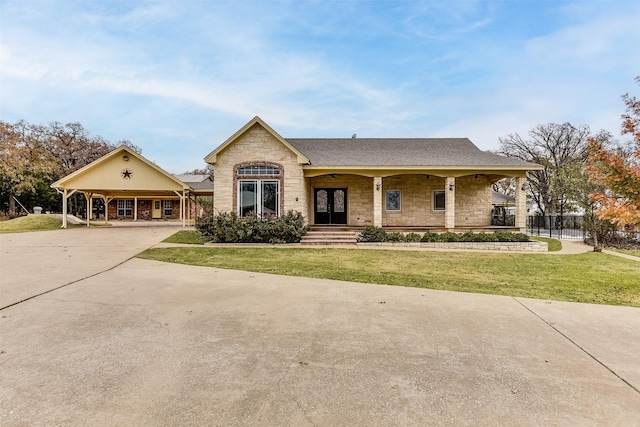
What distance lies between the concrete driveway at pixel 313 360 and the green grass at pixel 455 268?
126 cm

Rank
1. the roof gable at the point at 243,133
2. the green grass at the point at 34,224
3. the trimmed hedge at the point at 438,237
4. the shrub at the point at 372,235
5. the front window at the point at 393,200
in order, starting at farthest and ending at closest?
1. the green grass at the point at 34,224
2. the front window at the point at 393,200
3. the roof gable at the point at 243,133
4. the shrub at the point at 372,235
5. the trimmed hedge at the point at 438,237

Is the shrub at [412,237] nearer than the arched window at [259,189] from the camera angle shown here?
Yes

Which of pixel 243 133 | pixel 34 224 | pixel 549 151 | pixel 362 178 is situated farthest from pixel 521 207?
pixel 34 224

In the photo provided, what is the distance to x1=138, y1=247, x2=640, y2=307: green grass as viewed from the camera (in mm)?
6723

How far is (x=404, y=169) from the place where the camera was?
1653cm

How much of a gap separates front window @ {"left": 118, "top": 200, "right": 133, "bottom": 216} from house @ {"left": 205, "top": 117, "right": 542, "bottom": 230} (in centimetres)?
2119

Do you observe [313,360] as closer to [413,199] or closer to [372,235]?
[372,235]

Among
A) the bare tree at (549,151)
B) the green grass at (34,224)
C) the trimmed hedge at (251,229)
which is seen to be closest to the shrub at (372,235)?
the trimmed hedge at (251,229)

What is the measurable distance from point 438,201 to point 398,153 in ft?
11.9

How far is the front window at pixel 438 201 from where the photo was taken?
18844 mm

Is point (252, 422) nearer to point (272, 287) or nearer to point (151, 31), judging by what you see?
point (272, 287)

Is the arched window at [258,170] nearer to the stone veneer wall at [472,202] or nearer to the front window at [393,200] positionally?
the front window at [393,200]

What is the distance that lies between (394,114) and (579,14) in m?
14.8

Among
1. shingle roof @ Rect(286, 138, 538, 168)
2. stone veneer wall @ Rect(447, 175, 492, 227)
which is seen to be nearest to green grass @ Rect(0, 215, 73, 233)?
shingle roof @ Rect(286, 138, 538, 168)
